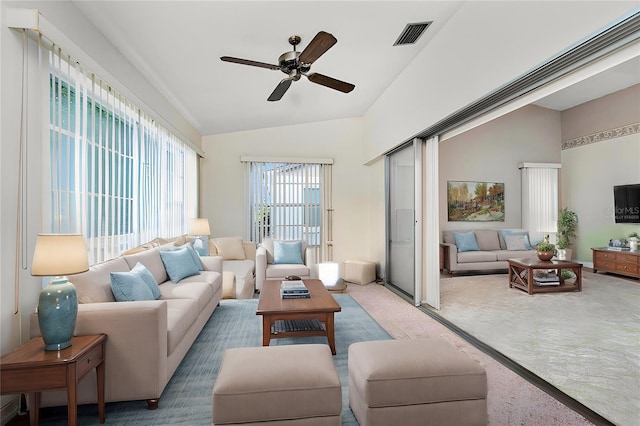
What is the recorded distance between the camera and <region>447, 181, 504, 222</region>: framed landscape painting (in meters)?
7.19

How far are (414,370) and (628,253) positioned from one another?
21.0ft

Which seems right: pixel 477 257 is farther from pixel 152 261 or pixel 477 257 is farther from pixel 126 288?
pixel 126 288

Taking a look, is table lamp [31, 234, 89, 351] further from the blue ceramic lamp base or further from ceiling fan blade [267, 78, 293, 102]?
ceiling fan blade [267, 78, 293, 102]

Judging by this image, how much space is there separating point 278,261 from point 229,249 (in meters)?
1.13

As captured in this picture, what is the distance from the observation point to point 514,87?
2.62m

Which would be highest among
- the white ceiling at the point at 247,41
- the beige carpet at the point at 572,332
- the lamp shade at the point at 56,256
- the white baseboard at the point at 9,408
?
the white ceiling at the point at 247,41

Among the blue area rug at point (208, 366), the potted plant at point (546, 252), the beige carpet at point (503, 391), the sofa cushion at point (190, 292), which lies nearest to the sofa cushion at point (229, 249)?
the blue area rug at point (208, 366)

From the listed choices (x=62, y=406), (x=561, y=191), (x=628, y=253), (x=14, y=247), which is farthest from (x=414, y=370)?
(x=561, y=191)

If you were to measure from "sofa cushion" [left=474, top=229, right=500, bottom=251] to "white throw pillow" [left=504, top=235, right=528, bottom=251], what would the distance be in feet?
0.62

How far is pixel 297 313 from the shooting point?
2889 mm

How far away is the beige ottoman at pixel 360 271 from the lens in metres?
5.80

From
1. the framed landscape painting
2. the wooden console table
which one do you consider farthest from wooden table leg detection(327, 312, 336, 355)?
the wooden console table

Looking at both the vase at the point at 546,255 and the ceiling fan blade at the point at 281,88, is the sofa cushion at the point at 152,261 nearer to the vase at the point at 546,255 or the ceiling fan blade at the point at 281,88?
the ceiling fan blade at the point at 281,88

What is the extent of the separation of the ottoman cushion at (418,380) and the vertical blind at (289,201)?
4955 mm
